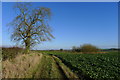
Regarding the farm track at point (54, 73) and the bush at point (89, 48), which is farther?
the bush at point (89, 48)

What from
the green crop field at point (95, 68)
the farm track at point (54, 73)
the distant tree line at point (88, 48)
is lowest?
the farm track at point (54, 73)

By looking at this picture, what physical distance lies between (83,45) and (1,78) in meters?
32.4

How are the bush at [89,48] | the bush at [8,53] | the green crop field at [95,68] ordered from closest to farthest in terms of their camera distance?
the green crop field at [95,68] → the bush at [8,53] → the bush at [89,48]

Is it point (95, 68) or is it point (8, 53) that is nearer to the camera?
point (95, 68)

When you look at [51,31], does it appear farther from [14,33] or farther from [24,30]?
[14,33]

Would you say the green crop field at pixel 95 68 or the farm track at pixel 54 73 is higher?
the green crop field at pixel 95 68

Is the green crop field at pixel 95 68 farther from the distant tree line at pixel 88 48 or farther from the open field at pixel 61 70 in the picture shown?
the distant tree line at pixel 88 48

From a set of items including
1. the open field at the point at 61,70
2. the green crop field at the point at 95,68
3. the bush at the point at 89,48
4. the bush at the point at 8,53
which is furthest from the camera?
the bush at the point at 89,48

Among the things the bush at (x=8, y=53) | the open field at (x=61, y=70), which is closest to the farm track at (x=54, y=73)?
the open field at (x=61, y=70)

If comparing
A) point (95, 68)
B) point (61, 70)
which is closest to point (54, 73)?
point (61, 70)

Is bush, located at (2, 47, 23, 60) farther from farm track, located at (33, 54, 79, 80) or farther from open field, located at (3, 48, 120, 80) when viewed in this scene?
farm track, located at (33, 54, 79, 80)

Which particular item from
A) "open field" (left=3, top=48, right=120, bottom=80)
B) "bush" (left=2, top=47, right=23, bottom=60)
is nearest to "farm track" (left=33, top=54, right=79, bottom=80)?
"open field" (left=3, top=48, right=120, bottom=80)

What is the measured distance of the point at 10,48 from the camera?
1479cm

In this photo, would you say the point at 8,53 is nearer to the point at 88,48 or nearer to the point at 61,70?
the point at 61,70
